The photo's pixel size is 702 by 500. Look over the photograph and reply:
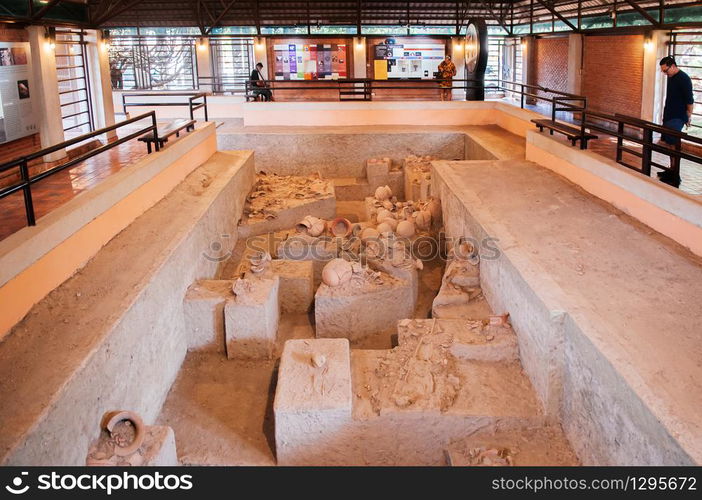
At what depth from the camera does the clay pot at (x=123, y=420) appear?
16.3 feet

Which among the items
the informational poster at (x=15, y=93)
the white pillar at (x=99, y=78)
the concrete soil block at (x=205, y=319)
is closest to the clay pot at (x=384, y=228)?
the concrete soil block at (x=205, y=319)

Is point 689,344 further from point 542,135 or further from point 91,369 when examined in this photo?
point 542,135

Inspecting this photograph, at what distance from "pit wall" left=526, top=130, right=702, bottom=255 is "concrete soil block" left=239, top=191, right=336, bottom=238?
4.26 metres

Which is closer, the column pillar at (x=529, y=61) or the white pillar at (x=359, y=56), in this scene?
the white pillar at (x=359, y=56)

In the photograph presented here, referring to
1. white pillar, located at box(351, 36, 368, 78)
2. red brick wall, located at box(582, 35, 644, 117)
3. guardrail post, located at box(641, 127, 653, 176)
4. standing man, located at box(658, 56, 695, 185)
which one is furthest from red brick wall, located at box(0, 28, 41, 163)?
white pillar, located at box(351, 36, 368, 78)

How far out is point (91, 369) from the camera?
4984 mm

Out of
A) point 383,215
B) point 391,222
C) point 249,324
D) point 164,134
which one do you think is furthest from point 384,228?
point 249,324

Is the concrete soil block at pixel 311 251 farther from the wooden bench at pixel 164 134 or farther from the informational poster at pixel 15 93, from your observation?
the informational poster at pixel 15 93

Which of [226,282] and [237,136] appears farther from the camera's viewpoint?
[237,136]

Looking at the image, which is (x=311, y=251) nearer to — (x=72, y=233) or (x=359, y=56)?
(x=72, y=233)

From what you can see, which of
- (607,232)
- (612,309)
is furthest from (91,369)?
(607,232)

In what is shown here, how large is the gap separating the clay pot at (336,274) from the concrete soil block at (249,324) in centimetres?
105

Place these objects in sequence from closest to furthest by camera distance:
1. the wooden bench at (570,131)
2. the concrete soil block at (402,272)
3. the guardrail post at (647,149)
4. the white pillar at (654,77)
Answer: the guardrail post at (647,149), the concrete soil block at (402,272), the wooden bench at (570,131), the white pillar at (654,77)
